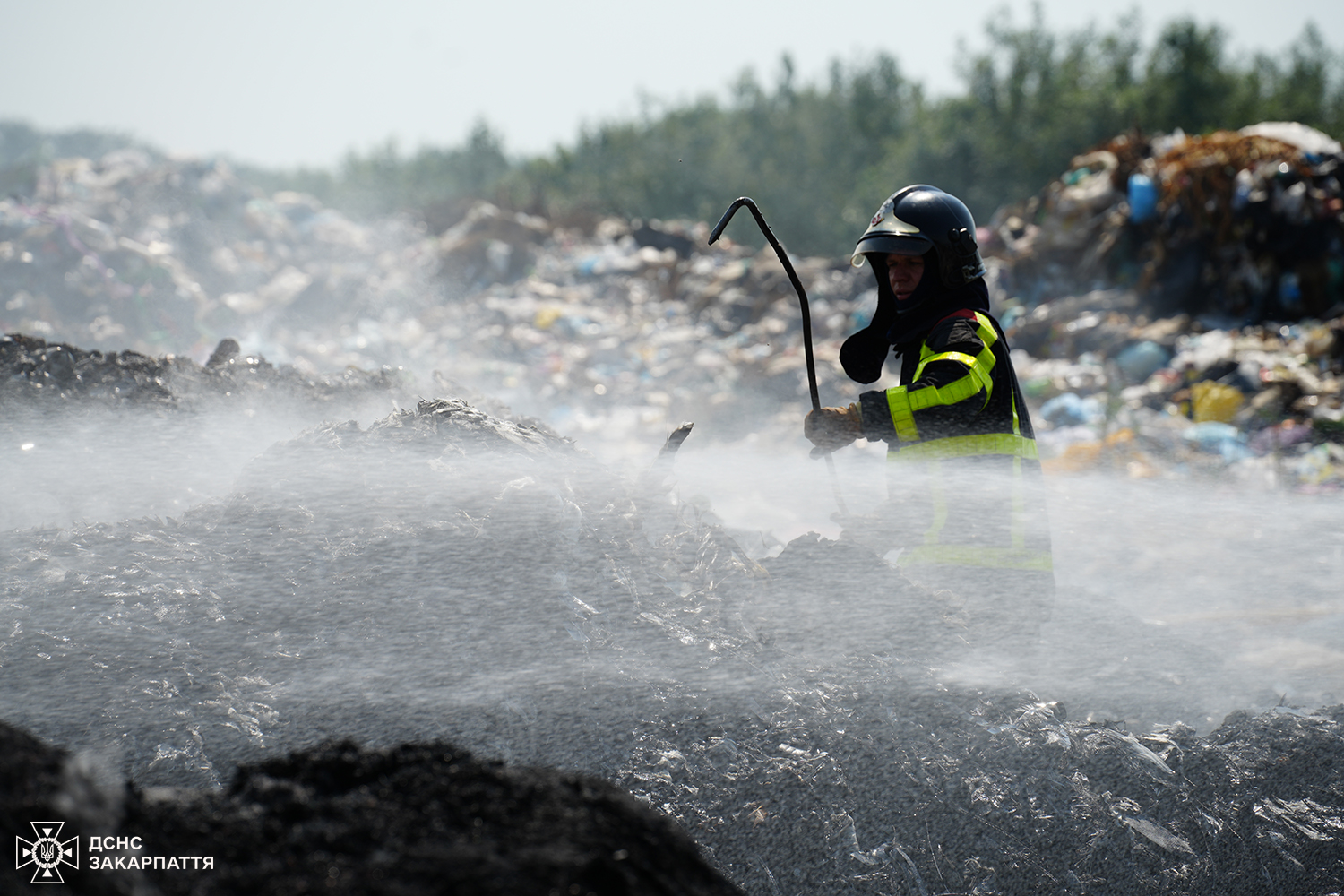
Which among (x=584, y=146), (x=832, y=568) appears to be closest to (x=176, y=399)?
(x=832, y=568)

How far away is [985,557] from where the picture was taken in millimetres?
2367

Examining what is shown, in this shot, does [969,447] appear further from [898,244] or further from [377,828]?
[377,828]

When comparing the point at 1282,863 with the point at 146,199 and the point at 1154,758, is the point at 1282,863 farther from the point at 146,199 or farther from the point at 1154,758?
the point at 146,199

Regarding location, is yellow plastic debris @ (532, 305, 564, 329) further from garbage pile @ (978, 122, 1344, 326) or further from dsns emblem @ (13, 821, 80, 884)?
dsns emblem @ (13, 821, 80, 884)

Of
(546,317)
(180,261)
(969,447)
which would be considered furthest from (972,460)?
(180,261)

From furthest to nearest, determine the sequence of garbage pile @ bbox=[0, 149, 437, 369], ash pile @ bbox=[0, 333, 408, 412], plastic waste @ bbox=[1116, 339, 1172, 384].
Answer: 1. garbage pile @ bbox=[0, 149, 437, 369]
2. plastic waste @ bbox=[1116, 339, 1172, 384]
3. ash pile @ bbox=[0, 333, 408, 412]

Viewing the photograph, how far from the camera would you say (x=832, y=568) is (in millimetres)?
2365

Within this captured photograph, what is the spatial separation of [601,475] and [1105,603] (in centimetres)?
198

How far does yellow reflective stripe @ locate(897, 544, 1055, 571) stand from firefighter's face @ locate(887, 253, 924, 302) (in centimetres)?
78

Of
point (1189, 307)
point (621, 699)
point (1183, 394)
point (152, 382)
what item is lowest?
point (1183, 394)

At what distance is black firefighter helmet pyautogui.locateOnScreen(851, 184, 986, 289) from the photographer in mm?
2455

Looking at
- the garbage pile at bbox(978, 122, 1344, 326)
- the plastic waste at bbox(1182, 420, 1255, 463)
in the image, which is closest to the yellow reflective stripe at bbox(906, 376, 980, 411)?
the plastic waste at bbox(1182, 420, 1255, 463)
